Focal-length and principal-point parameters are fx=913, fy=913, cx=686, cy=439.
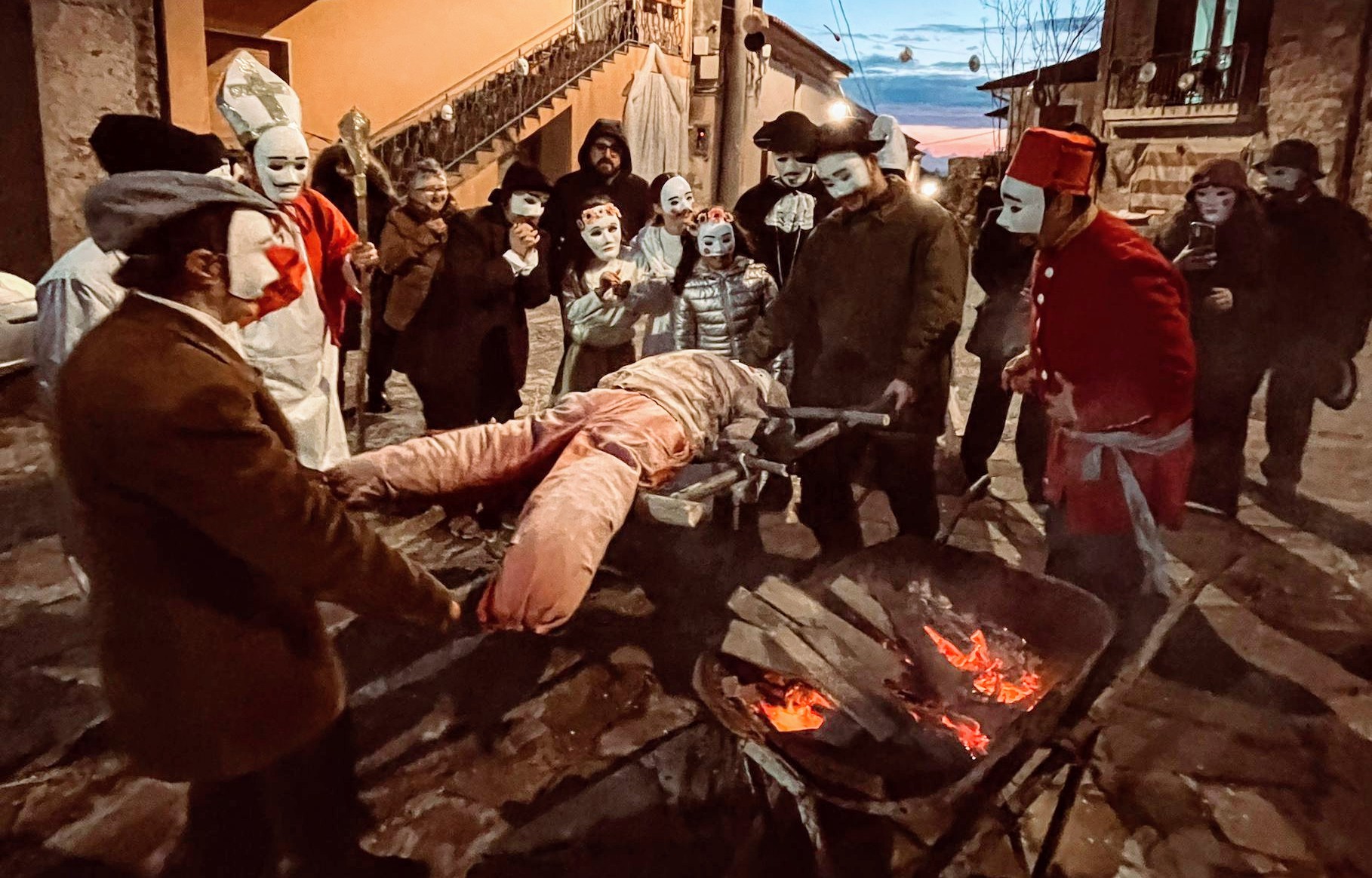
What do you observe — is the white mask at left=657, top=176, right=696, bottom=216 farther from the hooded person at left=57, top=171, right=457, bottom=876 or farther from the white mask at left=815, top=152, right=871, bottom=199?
the hooded person at left=57, top=171, right=457, bottom=876

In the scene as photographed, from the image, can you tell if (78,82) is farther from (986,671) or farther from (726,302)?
(986,671)

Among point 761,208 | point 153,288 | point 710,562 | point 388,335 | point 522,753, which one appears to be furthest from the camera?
point 388,335

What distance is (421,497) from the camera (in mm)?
2590

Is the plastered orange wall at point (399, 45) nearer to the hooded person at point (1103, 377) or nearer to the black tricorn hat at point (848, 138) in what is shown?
the black tricorn hat at point (848, 138)

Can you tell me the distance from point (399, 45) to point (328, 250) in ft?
6.40

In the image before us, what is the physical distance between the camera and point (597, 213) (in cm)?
386

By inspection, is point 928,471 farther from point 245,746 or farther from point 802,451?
point 245,746

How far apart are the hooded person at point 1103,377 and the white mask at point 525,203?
2098mm

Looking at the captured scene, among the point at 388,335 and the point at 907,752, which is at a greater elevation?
the point at 388,335

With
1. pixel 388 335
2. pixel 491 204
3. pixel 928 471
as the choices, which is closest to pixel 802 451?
pixel 928 471

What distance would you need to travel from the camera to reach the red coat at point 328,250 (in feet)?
9.97

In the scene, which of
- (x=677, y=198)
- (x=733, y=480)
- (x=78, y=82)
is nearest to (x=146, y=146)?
(x=78, y=82)

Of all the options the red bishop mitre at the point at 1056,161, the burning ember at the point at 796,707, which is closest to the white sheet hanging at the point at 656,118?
the red bishop mitre at the point at 1056,161

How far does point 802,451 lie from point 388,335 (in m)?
3.21
